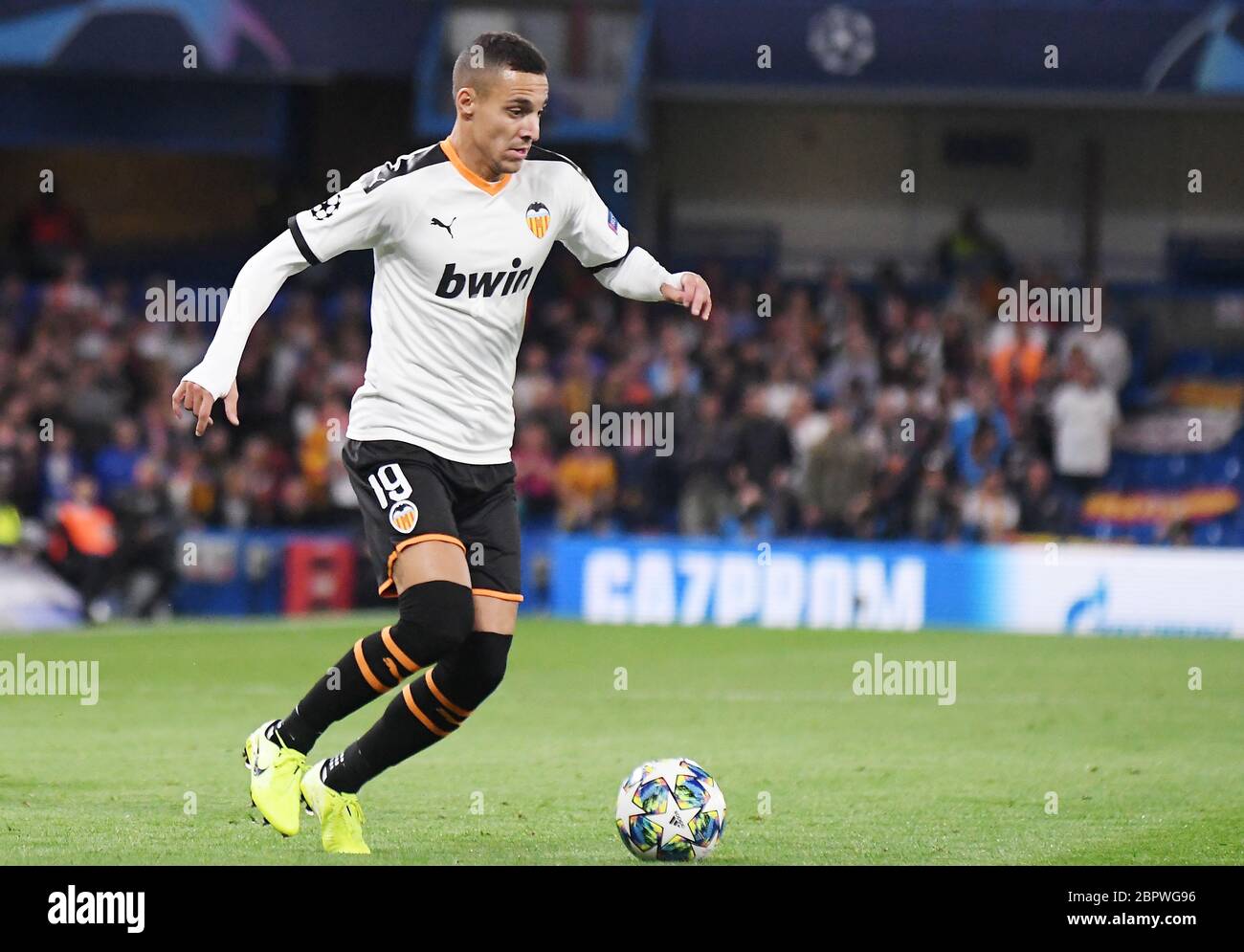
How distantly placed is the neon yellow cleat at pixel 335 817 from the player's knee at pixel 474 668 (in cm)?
49

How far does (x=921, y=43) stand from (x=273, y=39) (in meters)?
6.54

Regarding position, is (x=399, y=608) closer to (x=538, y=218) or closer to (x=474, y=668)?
(x=474, y=668)

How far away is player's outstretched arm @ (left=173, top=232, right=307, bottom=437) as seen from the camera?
6.17 m

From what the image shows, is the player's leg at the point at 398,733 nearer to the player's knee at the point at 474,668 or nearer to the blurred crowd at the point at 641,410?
the player's knee at the point at 474,668

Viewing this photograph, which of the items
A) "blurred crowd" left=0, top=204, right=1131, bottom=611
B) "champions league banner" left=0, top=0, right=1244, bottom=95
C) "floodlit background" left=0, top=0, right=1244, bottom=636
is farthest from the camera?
"champions league banner" left=0, top=0, right=1244, bottom=95

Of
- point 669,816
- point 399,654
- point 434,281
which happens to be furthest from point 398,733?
point 434,281

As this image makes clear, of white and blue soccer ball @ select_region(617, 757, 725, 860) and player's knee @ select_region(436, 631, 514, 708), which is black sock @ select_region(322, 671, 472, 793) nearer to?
player's knee @ select_region(436, 631, 514, 708)

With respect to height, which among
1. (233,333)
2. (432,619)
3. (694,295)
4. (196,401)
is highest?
(694,295)

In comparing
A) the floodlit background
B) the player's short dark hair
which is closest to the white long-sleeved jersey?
the player's short dark hair

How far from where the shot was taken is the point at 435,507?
6.57m

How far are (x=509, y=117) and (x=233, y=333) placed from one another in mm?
1079

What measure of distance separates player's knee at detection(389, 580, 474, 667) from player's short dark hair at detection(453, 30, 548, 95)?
1.57 metres

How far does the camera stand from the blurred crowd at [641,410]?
18.0 meters
